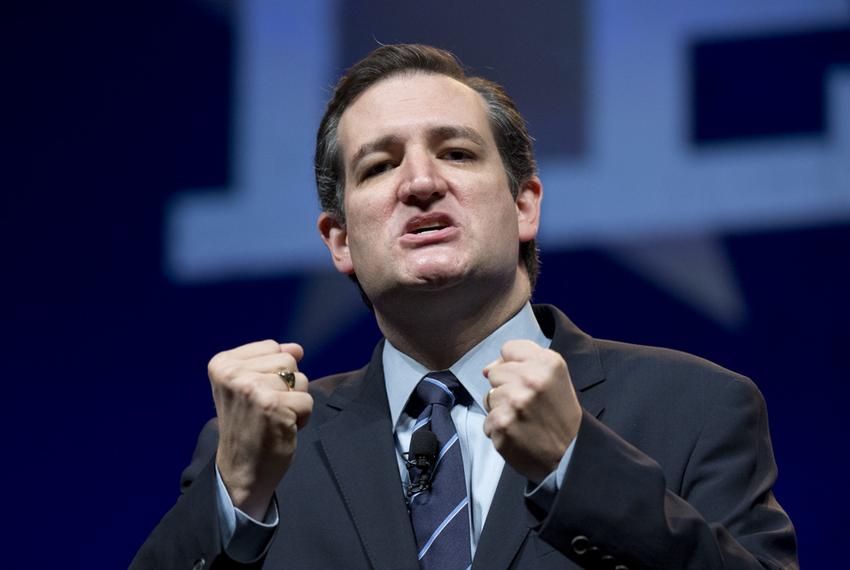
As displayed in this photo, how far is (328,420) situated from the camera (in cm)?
219

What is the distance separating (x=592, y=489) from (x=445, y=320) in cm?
69

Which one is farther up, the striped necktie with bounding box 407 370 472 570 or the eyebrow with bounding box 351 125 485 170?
the eyebrow with bounding box 351 125 485 170

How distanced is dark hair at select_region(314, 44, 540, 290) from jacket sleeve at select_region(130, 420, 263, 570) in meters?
0.81

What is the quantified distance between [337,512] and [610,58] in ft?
4.71

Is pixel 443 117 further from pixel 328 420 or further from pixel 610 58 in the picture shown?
pixel 610 58

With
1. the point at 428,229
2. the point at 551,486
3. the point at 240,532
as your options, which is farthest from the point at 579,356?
the point at 240,532

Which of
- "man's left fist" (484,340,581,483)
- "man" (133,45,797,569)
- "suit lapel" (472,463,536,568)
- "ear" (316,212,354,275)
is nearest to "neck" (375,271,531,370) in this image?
"man" (133,45,797,569)

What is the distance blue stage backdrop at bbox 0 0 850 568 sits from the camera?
2.68 m

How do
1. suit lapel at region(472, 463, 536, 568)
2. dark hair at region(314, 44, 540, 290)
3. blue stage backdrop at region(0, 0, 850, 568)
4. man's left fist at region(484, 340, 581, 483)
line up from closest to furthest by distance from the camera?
man's left fist at region(484, 340, 581, 483) < suit lapel at region(472, 463, 536, 568) < dark hair at region(314, 44, 540, 290) < blue stage backdrop at region(0, 0, 850, 568)

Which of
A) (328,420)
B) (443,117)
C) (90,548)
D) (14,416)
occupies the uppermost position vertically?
(443,117)

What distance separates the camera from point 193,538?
1.71m

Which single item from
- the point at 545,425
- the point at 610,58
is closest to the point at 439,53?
the point at 610,58

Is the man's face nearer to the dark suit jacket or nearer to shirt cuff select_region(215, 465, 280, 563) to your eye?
the dark suit jacket

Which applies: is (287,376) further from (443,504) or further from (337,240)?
(337,240)
